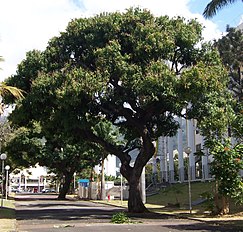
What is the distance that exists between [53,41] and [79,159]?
92.1 ft

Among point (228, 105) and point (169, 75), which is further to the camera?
point (228, 105)

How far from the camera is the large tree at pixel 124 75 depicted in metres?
20.6

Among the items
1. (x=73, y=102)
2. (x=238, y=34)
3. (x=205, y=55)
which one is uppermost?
(x=238, y=34)

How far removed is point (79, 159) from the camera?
50656 millimetres

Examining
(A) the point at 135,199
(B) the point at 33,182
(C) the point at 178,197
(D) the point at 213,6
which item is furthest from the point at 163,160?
(B) the point at 33,182

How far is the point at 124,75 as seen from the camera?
21172mm

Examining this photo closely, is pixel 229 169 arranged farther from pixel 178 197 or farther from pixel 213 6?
pixel 178 197

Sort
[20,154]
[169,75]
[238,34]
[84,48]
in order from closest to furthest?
1. [169,75]
2. [84,48]
3. [238,34]
4. [20,154]

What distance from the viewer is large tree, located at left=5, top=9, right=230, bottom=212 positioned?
810 inches

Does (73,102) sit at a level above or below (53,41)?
below

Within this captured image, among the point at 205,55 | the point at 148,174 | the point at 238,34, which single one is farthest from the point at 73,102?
the point at 148,174

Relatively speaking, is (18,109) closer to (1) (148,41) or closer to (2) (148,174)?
(1) (148,41)

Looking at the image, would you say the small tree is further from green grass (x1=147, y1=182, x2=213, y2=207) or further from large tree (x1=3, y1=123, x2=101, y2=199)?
large tree (x1=3, y1=123, x2=101, y2=199)

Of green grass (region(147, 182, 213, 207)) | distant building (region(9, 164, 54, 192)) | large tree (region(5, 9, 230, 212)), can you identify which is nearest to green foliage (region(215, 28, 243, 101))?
large tree (region(5, 9, 230, 212))
